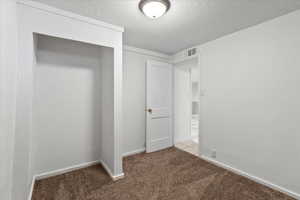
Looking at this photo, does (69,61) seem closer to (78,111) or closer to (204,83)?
(78,111)

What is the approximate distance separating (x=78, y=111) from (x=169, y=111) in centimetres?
206

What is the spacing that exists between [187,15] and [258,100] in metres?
1.64

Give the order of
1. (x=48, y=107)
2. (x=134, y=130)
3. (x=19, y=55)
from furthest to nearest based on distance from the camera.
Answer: (x=134, y=130), (x=48, y=107), (x=19, y=55)

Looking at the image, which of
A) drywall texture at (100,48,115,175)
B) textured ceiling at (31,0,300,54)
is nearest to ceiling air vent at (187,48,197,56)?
textured ceiling at (31,0,300,54)

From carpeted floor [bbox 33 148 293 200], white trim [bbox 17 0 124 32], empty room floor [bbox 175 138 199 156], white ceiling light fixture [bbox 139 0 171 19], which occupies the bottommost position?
carpeted floor [bbox 33 148 293 200]

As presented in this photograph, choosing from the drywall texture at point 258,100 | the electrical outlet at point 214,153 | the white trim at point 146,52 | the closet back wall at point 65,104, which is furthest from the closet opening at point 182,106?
the closet back wall at point 65,104

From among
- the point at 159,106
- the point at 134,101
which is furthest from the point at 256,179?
the point at 134,101

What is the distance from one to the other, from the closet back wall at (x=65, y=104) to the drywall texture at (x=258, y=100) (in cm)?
227

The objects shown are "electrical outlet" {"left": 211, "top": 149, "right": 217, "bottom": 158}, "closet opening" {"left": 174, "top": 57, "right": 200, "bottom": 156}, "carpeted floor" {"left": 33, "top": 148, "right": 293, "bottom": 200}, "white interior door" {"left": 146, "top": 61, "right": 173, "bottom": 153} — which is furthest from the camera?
"closet opening" {"left": 174, "top": 57, "right": 200, "bottom": 156}

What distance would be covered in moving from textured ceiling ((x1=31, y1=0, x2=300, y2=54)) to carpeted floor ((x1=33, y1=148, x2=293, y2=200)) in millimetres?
2399

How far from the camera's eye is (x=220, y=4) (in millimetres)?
1541

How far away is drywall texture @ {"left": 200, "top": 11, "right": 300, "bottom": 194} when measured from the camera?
167cm

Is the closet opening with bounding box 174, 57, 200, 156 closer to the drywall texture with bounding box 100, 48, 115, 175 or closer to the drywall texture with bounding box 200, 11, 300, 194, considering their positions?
the drywall texture with bounding box 200, 11, 300, 194

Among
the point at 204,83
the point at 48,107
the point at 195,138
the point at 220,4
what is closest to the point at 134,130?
the point at 48,107
